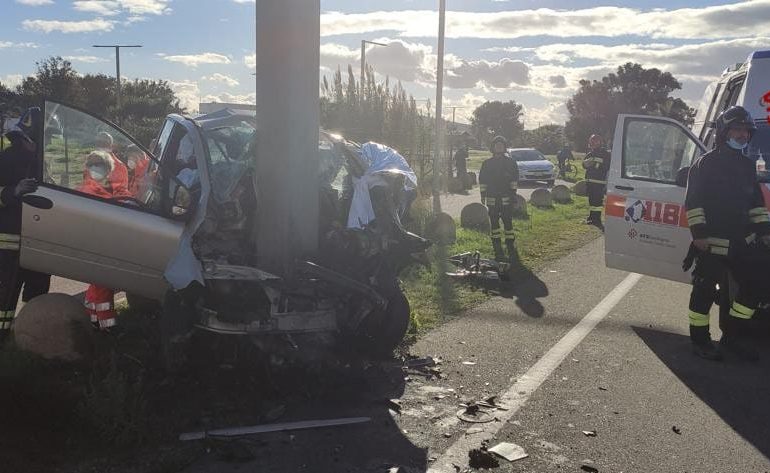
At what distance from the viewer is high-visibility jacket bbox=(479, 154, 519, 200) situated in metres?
9.91

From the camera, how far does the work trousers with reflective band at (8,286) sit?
5.03 meters

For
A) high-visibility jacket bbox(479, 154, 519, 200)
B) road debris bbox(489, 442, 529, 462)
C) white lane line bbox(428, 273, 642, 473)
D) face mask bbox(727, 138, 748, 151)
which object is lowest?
white lane line bbox(428, 273, 642, 473)

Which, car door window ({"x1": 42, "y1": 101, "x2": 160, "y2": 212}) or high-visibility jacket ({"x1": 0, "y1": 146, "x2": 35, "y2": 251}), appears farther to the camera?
high-visibility jacket ({"x1": 0, "y1": 146, "x2": 35, "y2": 251})

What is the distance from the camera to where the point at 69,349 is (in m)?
4.64

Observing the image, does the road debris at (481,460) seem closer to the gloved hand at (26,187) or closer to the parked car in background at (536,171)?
the gloved hand at (26,187)

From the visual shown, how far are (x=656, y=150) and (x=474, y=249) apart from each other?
3969 mm

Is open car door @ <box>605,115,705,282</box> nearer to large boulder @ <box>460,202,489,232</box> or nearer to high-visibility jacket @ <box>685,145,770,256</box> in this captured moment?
high-visibility jacket @ <box>685,145,770,256</box>

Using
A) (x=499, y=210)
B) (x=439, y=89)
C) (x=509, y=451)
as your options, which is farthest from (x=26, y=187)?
(x=439, y=89)

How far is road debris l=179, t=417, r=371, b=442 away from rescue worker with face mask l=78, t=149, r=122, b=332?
1.70 meters

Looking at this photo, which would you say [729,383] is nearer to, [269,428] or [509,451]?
[509,451]

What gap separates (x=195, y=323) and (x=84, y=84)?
5118 centimetres

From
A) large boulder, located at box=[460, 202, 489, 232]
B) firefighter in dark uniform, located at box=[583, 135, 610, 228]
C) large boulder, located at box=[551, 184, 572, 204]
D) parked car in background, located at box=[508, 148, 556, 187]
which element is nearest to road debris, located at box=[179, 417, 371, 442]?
large boulder, located at box=[460, 202, 489, 232]

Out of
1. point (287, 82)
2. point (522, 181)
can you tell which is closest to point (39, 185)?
point (287, 82)

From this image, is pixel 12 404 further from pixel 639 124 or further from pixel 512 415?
pixel 639 124
